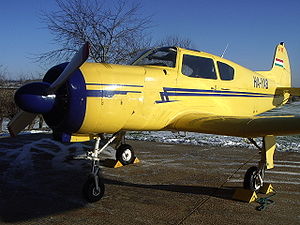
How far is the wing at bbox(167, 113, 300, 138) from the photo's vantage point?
14.0 ft

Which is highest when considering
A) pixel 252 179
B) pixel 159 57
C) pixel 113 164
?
pixel 159 57

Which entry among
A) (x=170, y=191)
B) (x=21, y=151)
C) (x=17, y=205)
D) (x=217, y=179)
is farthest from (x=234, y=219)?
(x=21, y=151)

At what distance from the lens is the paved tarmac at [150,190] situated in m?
4.12

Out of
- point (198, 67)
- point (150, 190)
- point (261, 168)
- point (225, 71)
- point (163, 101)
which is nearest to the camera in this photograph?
point (163, 101)

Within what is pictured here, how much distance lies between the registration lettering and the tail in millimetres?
980

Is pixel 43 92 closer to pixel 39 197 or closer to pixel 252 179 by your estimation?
pixel 39 197

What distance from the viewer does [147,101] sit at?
4.71m

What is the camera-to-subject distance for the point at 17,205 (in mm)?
4566

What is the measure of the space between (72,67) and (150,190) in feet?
9.12

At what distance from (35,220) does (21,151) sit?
5698 mm

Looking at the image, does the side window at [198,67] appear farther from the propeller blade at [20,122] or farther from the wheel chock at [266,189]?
the propeller blade at [20,122]

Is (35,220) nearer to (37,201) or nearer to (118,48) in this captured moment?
(37,201)

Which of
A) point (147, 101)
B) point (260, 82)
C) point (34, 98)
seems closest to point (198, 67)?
point (147, 101)

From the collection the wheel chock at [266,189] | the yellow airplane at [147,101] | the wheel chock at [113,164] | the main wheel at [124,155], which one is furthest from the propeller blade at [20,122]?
the wheel chock at [266,189]
